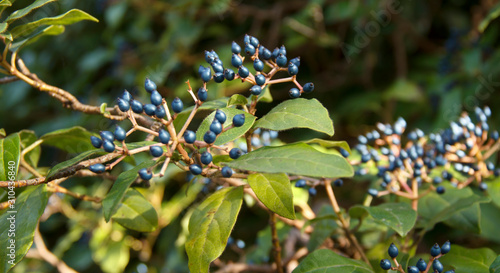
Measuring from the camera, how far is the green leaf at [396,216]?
0.87 meters

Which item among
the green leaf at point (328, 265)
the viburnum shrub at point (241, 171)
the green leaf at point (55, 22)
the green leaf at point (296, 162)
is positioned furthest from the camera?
the green leaf at point (55, 22)

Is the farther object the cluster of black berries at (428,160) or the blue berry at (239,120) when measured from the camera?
the cluster of black berries at (428,160)

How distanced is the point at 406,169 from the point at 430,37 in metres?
1.99

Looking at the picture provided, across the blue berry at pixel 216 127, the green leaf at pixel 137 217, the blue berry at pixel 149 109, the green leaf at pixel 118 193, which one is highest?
the blue berry at pixel 149 109

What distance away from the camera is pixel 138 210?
1.04 metres

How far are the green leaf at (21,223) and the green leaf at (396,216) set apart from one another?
0.69m

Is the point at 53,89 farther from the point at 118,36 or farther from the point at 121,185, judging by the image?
the point at 118,36

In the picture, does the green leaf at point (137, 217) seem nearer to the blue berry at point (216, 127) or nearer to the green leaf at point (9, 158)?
the green leaf at point (9, 158)

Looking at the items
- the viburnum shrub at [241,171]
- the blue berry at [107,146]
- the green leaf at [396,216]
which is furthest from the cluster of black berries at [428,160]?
the blue berry at [107,146]

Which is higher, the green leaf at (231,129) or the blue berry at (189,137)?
the blue berry at (189,137)

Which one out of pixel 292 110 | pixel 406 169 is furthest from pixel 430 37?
pixel 292 110

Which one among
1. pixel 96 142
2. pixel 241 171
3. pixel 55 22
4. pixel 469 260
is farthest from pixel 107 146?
pixel 469 260

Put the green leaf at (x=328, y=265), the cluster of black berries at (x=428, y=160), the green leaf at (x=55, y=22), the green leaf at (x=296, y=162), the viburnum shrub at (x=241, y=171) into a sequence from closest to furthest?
the green leaf at (x=296, y=162) < the viburnum shrub at (x=241, y=171) < the green leaf at (x=328, y=265) < the green leaf at (x=55, y=22) < the cluster of black berries at (x=428, y=160)

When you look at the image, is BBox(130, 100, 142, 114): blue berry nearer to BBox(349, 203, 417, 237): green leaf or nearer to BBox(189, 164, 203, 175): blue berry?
BBox(189, 164, 203, 175): blue berry
